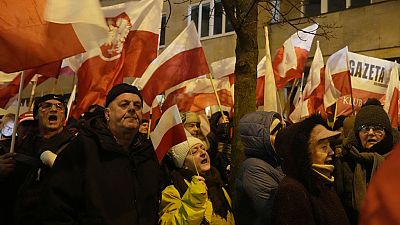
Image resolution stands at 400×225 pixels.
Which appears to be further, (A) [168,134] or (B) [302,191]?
(A) [168,134]

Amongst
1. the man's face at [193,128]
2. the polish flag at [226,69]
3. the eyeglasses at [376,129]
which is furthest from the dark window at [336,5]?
the eyeglasses at [376,129]

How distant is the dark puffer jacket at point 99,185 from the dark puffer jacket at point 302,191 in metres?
0.97

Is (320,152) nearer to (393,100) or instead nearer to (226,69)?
(393,100)

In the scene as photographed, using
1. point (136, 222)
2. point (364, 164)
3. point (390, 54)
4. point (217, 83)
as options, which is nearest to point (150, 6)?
point (217, 83)

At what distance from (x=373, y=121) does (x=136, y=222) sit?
2566 mm

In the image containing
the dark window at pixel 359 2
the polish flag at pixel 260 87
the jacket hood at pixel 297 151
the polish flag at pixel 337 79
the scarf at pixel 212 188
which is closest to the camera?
the jacket hood at pixel 297 151

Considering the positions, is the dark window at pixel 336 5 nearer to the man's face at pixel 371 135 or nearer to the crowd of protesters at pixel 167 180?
the man's face at pixel 371 135

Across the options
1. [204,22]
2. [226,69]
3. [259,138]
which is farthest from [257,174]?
[204,22]

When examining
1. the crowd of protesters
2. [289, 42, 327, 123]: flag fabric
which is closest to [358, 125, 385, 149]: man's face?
the crowd of protesters

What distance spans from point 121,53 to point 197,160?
297 centimetres

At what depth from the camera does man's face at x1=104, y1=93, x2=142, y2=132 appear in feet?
12.3

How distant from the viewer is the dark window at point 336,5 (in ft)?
54.2

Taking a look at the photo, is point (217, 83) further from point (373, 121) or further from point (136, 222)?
point (136, 222)

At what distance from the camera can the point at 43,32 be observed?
3.88m
